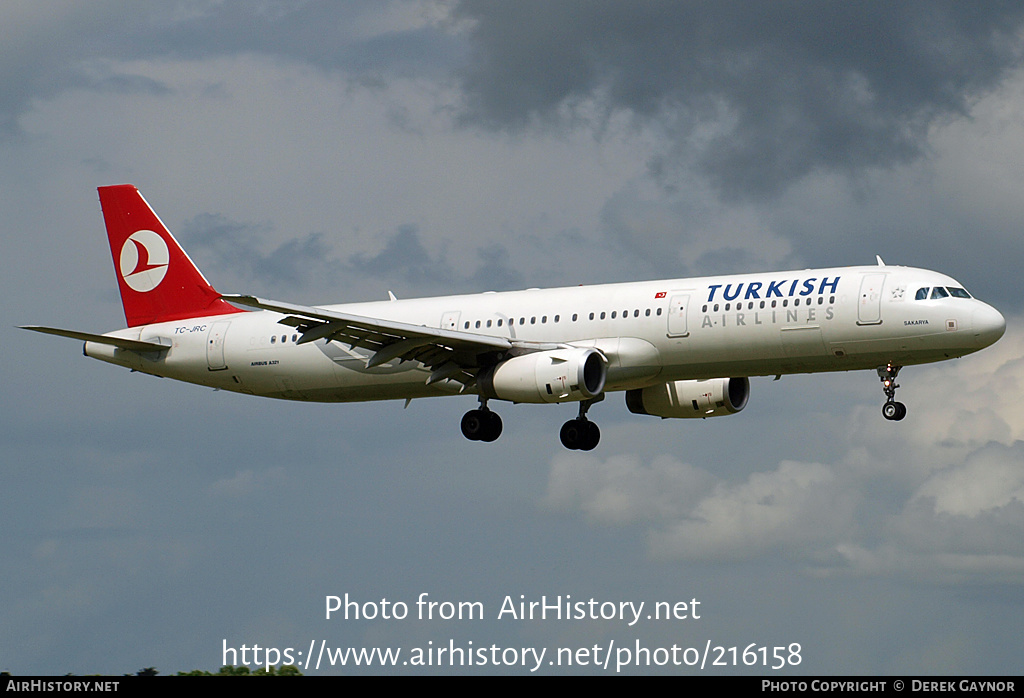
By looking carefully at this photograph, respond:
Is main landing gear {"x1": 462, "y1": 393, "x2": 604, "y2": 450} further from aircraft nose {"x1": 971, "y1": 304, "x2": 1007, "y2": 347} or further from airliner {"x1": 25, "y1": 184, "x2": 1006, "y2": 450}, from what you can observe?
aircraft nose {"x1": 971, "y1": 304, "x2": 1007, "y2": 347}

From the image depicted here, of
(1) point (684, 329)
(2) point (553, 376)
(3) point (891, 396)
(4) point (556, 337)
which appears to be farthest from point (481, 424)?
(3) point (891, 396)

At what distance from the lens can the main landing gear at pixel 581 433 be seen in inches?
2242

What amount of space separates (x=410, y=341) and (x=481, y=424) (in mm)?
4955

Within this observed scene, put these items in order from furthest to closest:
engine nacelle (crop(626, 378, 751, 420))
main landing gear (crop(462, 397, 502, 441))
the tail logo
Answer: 1. the tail logo
2. engine nacelle (crop(626, 378, 751, 420))
3. main landing gear (crop(462, 397, 502, 441))

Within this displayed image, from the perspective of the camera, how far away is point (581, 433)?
56938 mm

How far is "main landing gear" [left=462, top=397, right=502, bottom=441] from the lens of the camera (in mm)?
55219

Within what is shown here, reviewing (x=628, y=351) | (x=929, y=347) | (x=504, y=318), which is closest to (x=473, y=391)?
(x=504, y=318)

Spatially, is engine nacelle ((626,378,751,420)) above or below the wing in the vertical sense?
above

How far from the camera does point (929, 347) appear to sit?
47562mm

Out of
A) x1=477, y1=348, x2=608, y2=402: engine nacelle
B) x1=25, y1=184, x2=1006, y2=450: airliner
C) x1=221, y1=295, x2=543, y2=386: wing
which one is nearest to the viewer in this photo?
x1=25, y1=184, x2=1006, y2=450: airliner

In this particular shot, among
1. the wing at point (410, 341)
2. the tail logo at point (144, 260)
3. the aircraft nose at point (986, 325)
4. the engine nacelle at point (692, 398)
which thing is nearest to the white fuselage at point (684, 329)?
the aircraft nose at point (986, 325)

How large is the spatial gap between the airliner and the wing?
7cm

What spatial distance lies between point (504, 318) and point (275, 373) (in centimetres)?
883

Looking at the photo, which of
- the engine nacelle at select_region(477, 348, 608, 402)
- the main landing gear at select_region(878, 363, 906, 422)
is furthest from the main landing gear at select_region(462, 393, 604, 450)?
the main landing gear at select_region(878, 363, 906, 422)
